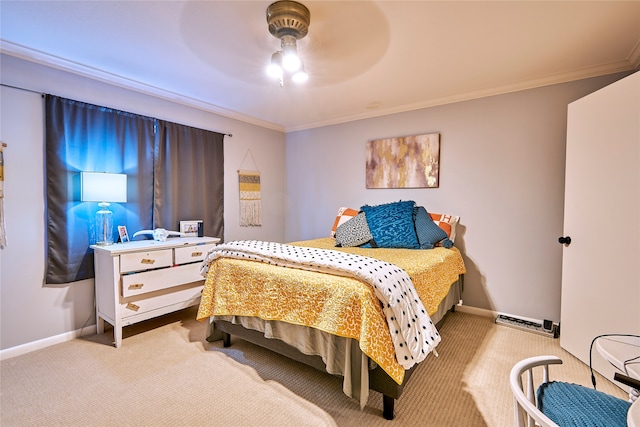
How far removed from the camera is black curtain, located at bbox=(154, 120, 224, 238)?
3064 mm

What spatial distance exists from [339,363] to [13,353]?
2515mm

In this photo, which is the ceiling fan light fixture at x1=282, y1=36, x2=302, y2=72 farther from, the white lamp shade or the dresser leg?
the dresser leg

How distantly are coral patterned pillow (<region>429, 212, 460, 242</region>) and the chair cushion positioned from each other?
206 centimetres

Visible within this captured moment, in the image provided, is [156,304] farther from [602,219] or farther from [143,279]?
[602,219]

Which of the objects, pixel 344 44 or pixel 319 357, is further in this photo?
pixel 344 44

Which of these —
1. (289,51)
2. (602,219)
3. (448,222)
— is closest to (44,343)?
(289,51)

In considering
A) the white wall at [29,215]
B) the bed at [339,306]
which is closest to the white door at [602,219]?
the bed at [339,306]

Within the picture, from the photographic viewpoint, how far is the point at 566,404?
960mm

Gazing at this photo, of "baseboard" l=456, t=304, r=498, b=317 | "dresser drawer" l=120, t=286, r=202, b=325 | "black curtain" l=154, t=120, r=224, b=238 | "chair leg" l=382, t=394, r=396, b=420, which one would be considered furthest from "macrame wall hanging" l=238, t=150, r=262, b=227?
"chair leg" l=382, t=394, r=396, b=420

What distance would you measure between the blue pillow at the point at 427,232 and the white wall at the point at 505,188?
0.36 metres

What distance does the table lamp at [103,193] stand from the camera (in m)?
2.36

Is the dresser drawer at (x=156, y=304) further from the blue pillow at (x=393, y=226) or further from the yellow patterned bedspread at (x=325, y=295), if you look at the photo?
the blue pillow at (x=393, y=226)

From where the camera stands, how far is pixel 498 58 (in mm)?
2322

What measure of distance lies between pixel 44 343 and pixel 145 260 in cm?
100
